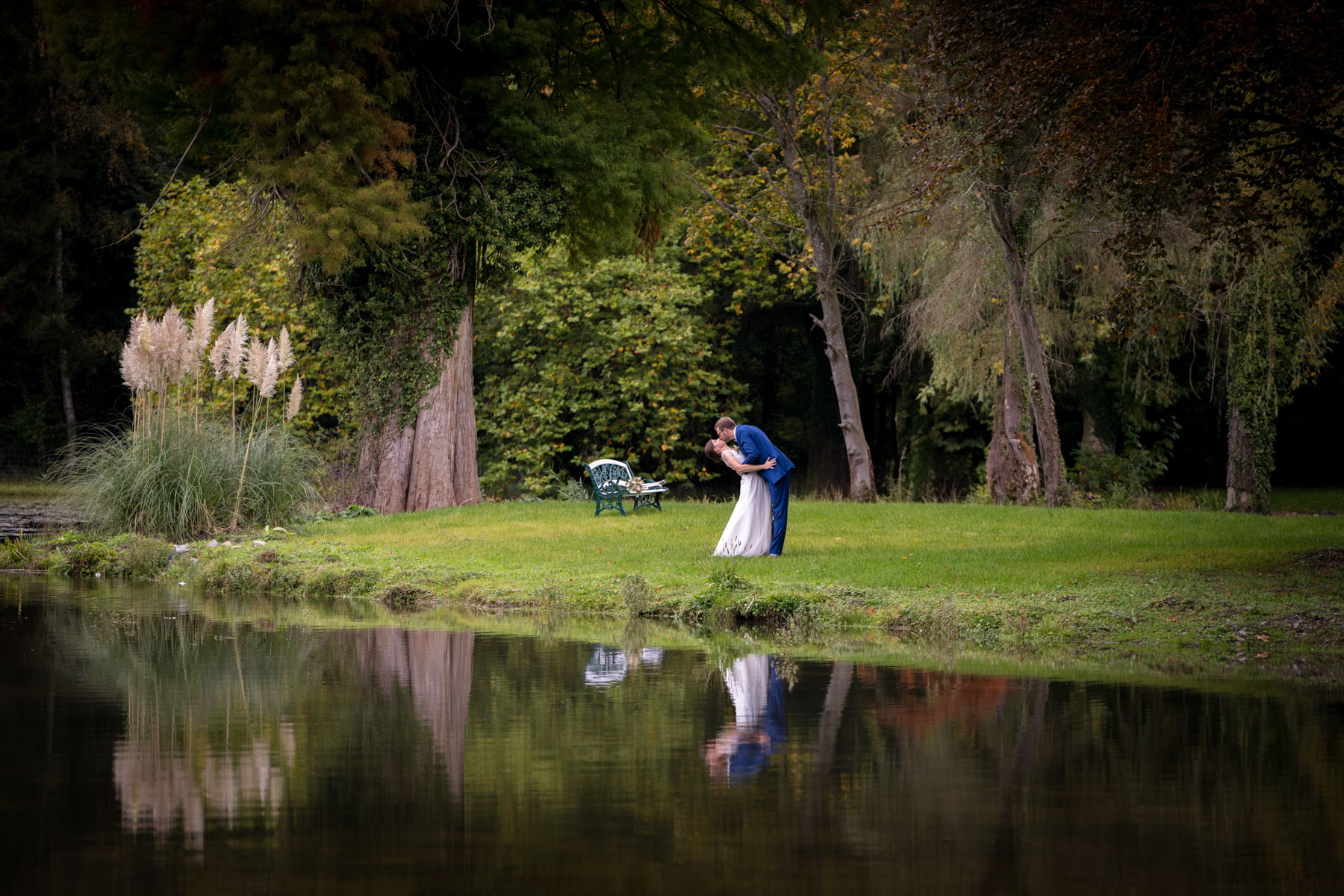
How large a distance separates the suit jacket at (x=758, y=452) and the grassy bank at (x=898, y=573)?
1.04 metres

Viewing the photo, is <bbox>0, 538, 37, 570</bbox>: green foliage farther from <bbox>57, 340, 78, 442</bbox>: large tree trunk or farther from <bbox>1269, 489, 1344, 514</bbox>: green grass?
<bbox>57, 340, 78, 442</bbox>: large tree trunk

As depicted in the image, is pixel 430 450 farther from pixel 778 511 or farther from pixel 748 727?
pixel 748 727

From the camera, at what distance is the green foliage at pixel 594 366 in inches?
1435

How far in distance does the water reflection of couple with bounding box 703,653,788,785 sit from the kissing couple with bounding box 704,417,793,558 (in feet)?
23.8

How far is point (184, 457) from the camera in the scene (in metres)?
20.5

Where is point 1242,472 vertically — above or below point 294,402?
below

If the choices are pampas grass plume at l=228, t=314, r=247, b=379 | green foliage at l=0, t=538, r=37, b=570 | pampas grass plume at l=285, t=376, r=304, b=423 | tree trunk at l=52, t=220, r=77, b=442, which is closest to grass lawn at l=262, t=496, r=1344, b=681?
pampas grass plume at l=285, t=376, r=304, b=423

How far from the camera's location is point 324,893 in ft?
16.3

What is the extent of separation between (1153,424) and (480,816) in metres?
29.1

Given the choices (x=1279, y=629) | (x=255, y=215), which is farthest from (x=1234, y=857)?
(x=255, y=215)

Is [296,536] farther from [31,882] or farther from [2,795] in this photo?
[31,882]

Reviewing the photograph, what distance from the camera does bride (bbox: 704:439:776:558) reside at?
17.7m

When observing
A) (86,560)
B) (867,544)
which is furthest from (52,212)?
(867,544)

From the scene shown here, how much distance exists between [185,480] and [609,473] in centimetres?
733
